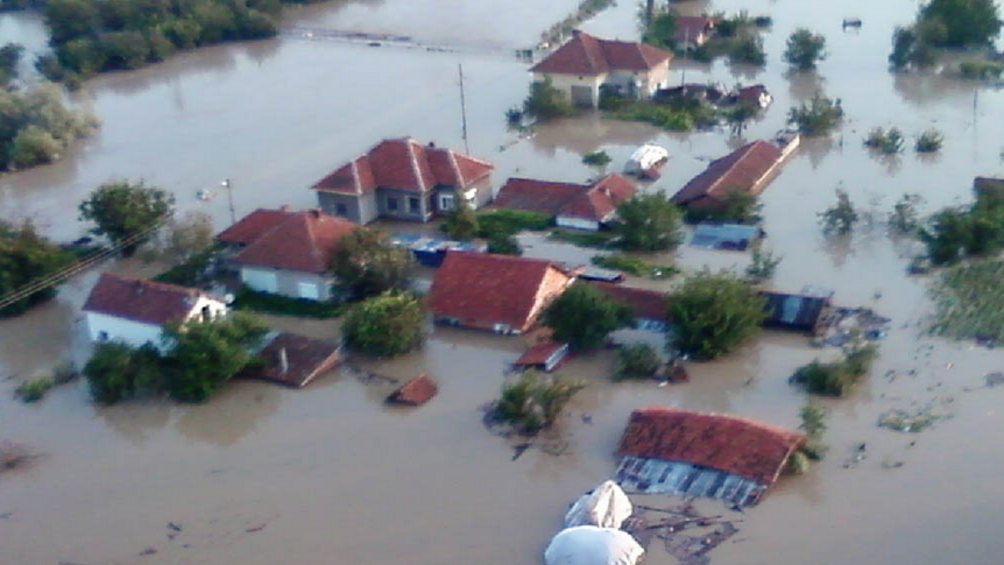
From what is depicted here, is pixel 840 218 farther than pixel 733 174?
No

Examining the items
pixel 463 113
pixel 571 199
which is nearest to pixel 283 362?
pixel 571 199

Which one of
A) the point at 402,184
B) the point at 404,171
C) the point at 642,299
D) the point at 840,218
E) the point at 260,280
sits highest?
the point at 404,171

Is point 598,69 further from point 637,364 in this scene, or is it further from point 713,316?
point 637,364

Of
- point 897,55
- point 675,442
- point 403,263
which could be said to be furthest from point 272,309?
point 897,55

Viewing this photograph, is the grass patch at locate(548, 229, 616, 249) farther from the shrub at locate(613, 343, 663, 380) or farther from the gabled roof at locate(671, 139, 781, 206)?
the shrub at locate(613, 343, 663, 380)

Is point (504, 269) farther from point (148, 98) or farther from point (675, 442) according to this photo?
point (148, 98)

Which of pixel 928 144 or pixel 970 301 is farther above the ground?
A: pixel 928 144

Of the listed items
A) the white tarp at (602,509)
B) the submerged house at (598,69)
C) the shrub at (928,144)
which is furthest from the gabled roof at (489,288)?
the submerged house at (598,69)

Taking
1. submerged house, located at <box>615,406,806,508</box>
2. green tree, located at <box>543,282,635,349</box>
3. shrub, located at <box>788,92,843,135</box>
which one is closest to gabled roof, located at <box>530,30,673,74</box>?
shrub, located at <box>788,92,843,135</box>
